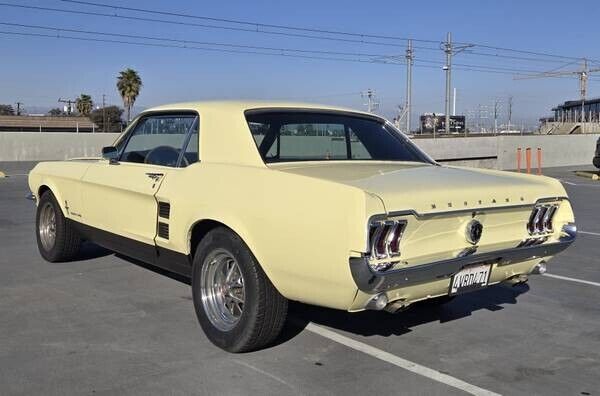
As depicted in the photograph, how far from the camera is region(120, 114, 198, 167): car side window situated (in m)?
4.74

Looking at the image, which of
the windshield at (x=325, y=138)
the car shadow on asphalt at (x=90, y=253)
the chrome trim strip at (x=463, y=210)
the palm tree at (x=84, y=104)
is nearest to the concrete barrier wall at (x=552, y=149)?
the car shadow on asphalt at (x=90, y=253)

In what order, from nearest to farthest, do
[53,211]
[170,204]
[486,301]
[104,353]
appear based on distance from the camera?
[104,353]
[170,204]
[486,301]
[53,211]

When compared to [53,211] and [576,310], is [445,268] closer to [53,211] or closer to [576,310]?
[576,310]

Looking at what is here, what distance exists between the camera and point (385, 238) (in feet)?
11.2

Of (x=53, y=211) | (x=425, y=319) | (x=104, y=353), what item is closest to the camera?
(x=104, y=353)

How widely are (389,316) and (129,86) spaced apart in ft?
171

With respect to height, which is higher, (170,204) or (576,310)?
(170,204)

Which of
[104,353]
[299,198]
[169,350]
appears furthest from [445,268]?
[104,353]

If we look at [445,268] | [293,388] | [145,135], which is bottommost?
[293,388]

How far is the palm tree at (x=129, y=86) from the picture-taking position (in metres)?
53.4

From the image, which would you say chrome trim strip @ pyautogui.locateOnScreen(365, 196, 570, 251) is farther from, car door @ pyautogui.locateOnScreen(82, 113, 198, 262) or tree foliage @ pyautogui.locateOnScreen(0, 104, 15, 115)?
tree foliage @ pyautogui.locateOnScreen(0, 104, 15, 115)

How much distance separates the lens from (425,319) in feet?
16.1

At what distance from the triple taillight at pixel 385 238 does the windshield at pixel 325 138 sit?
112 centimetres

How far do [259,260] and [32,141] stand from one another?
2360cm
